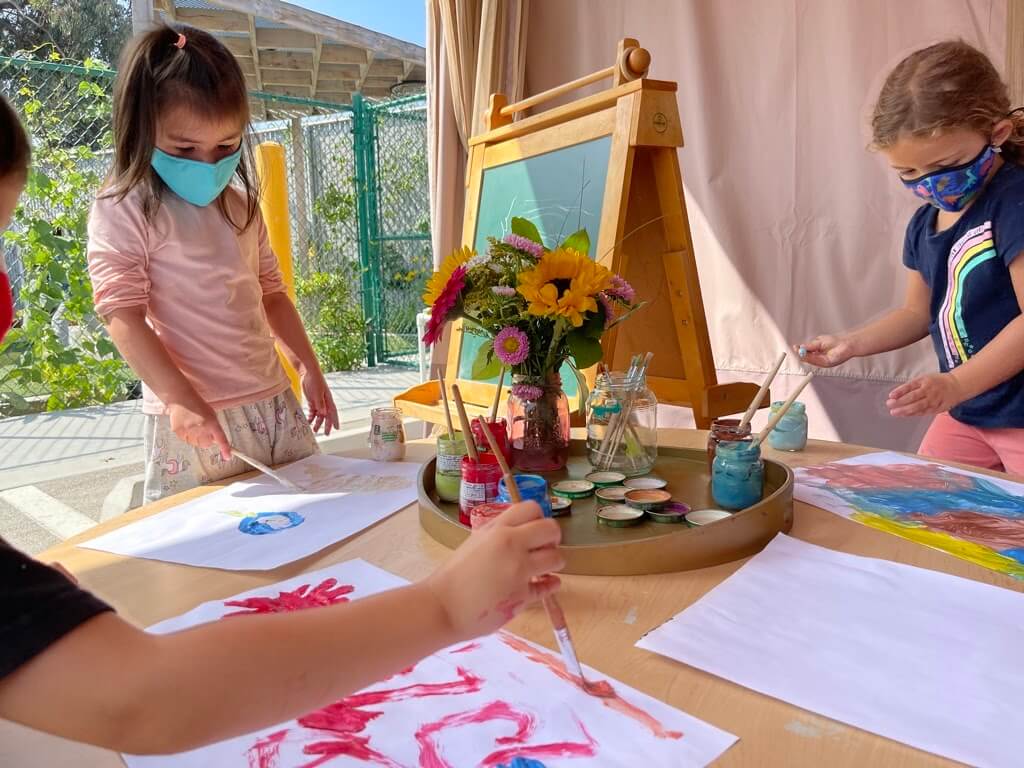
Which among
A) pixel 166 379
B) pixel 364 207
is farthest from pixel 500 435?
pixel 364 207

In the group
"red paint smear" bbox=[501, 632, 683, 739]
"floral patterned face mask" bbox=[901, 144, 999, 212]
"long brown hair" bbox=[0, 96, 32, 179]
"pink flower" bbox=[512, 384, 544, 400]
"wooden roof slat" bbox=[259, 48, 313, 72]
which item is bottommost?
"red paint smear" bbox=[501, 632, 683, 739]

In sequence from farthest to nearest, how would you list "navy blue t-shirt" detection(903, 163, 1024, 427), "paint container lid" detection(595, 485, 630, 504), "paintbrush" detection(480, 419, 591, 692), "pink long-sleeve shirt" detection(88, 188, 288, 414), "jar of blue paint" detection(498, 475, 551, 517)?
1. "navy blue t-shirt" detection(903, 163, 1024, 427)
2. "pink long-sleeve shirt" detection(88, 188, 288, 414)
3. "paint container lid" detection(595, 485, 630, 504)
4. "jar of blue paint" detection(498, 475, 551, 517)
5. "paintbrush" detection(480, 419, 591, 692)

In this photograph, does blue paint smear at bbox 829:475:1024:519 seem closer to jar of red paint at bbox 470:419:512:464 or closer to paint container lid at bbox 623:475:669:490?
paint container lid at bbox 623:475:669:490

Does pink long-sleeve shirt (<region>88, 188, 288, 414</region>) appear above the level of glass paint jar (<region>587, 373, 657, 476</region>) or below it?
above

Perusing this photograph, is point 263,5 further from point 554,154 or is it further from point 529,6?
point 554,154

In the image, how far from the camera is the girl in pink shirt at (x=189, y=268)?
1341 millimetres

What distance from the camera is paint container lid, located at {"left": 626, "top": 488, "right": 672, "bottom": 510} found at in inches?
43.9

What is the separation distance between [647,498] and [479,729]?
0.55 meters

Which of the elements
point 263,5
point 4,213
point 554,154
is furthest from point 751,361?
point 263,5

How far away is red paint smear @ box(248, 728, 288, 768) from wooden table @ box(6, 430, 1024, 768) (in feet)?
0.37

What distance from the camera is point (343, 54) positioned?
6.50 metres

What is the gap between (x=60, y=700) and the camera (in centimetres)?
46

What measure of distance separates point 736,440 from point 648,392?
208mm

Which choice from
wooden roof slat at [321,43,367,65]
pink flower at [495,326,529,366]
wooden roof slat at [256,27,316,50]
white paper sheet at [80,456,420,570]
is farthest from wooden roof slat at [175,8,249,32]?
pink flower at [495,326,529,366]
